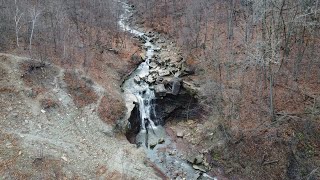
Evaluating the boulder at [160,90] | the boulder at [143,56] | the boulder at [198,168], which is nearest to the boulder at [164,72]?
the boulder at [160,90]

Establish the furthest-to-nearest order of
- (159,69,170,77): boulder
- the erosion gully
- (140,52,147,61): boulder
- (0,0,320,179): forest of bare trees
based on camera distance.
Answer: (140,52,147,61): boulder
(159,69,170,77): boulder
the erosion gully
(0,0,320,179): forest of bare trees

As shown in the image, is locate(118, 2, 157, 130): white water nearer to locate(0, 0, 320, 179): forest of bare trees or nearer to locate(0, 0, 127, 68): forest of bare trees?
locate(0, 0, 320, 179): forest of bare trees

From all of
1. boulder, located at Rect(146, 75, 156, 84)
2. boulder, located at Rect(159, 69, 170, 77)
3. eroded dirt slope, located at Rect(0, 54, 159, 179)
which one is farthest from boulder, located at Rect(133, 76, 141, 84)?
eroded dirt slope, located at Rect(0, 54, 159, 179)

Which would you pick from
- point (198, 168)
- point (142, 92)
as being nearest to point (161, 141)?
point (198, 168)

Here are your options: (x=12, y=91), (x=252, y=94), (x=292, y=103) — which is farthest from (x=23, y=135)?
(x=292, y=103)

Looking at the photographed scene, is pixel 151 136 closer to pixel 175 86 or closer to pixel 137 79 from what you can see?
pixel 175 86

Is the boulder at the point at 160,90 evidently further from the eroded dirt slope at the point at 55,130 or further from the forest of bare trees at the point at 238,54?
the eroded dirt slope at the point at 55,130

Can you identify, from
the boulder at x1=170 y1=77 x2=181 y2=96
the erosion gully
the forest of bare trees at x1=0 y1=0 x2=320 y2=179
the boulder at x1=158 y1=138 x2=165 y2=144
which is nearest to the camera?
the forest of bare trees at x1=0 y1=0 x2=320 y2=179

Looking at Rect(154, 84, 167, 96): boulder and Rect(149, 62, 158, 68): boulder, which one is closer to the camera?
Rect(154, 84, 167, 96): boulder

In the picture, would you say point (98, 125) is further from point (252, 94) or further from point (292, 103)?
point (292, 103)
